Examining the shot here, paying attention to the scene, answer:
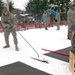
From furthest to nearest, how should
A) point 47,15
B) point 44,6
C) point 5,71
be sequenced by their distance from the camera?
point 44,6 < point 47,15 < point 5,71

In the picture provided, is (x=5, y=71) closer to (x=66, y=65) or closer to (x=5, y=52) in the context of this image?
(x=66, y=65)

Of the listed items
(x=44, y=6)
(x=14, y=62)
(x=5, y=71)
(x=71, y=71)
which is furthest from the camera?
(x=44, y=6)

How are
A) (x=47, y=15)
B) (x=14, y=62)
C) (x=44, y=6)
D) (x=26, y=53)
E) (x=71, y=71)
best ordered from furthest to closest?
(x=44, y=6)
(x=47, y=15)
(x=26, y=53)
(x=14, y=62)
(x=71, y=71)

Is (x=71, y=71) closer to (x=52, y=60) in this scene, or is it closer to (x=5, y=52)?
(x=52, y=60)

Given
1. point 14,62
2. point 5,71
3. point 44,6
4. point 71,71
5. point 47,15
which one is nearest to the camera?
point 71,71

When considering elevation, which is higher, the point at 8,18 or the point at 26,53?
the point at 8,18

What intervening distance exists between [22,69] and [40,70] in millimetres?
490

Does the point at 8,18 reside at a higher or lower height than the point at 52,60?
higher

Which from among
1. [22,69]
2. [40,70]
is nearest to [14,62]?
[22,69]

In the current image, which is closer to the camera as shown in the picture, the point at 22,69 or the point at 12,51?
the point at 22,69

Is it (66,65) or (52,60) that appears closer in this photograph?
(66,65)

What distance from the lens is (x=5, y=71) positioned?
Answer: 4941mm

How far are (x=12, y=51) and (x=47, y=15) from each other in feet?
24.7

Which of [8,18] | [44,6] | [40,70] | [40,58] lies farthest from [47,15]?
[44,6]
